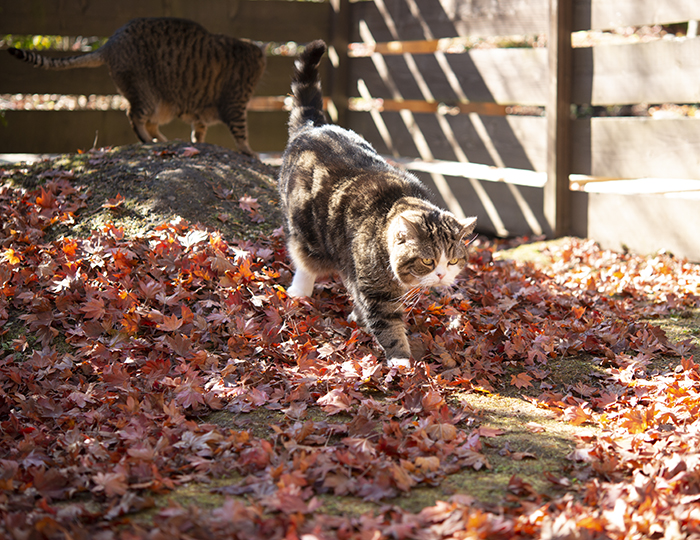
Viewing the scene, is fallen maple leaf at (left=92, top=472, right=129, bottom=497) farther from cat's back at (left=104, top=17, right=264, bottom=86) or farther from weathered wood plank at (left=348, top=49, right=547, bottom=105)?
weathered wood plank at (left=348, top=49, right=547, bottom=105)

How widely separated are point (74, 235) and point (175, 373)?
1.71m

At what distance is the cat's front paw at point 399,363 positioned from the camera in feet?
9.87

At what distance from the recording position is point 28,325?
3389 mm

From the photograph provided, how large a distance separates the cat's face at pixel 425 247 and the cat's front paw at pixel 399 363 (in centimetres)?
36

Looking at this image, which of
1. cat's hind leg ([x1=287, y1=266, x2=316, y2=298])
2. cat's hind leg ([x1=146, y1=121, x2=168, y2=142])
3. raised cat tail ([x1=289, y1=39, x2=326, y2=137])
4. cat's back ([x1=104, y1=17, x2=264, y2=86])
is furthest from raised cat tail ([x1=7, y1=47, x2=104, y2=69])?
cat's hind leg ([x1=287, y1=266, x2=316, y2=298])

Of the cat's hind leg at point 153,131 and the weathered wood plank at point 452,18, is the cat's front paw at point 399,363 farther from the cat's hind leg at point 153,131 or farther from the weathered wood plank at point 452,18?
the cat's hind leg at point 153,131

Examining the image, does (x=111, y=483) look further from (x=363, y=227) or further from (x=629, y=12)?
(x=629, y=12)

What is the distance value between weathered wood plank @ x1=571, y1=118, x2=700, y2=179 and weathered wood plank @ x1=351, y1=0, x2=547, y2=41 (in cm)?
108

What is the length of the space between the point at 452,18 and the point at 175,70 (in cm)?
280

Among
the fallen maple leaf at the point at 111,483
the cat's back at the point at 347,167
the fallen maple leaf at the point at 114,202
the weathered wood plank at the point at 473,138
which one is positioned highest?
the weathered wood plank at the point at 473,138

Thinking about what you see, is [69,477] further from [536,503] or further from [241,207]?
[241,207]

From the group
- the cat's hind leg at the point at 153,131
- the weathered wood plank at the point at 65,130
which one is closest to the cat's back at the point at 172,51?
the cat's hind leg at the point at 153,131

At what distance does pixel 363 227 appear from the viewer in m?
3.23

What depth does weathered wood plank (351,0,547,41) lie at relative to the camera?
578cm
